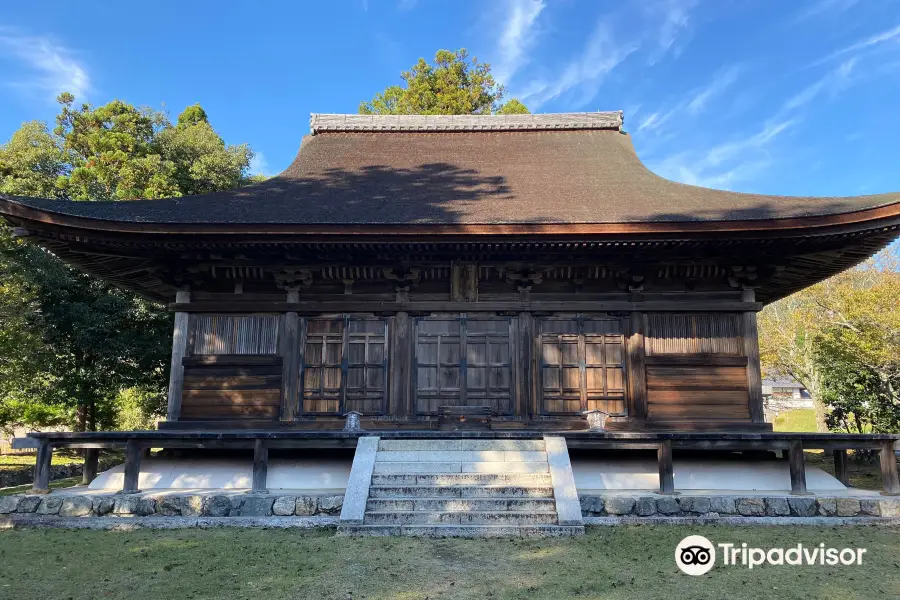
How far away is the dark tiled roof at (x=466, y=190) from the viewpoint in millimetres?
9234

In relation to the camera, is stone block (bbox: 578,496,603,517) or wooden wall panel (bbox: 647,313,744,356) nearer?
stone block (bbox: 578,496,603,517)

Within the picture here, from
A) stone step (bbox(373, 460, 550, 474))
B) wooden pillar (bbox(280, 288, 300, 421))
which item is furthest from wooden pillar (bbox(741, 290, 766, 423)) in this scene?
wooden pillar (bbox(280, 288, 300, 421))

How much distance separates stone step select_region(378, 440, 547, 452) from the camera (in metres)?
7.81

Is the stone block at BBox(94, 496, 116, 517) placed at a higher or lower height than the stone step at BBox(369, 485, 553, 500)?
lower

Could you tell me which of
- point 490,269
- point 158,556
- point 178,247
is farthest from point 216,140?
point 158,556

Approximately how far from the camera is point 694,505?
7.02 metres

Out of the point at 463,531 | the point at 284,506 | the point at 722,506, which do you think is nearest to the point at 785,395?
the point at 722,506

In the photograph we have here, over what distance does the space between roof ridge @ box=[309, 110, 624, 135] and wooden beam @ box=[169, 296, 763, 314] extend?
6.41m

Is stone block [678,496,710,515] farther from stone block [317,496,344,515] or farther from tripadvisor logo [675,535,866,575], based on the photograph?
stone block [317,496,344,515]

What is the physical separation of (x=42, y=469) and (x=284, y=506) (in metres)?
3.39

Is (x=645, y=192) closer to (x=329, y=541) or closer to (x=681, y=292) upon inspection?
(x=681, y=292)

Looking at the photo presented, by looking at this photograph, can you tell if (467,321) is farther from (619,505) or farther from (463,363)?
(619,505)

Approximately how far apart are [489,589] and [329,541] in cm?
208

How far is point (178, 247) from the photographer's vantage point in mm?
9023
